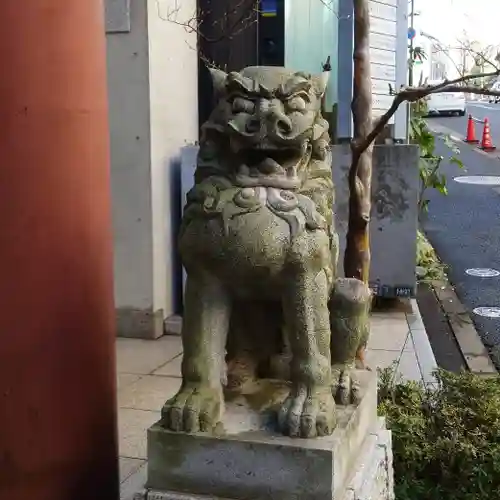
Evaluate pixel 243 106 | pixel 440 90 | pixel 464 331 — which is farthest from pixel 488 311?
pixel 243 106

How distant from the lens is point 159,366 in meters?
4.79

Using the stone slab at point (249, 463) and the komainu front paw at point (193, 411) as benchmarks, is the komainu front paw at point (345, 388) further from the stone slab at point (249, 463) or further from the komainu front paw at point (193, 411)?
the komainu front paw at point (193, 411)

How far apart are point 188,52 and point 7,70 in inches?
133

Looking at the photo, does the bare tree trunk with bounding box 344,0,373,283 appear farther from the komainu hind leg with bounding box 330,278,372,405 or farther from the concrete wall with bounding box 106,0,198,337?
the concrete wall with bounding box 106,0,198,337

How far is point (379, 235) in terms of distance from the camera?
5.85 metres

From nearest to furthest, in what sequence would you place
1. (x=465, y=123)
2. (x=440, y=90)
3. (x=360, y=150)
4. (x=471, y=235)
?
(x=440, y=90) < (x=360, y=150) < (x=471, y=235) < (x=465, y=123)

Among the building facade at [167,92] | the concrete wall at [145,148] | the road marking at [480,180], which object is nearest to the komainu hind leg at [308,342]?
the building facade at [167,92]

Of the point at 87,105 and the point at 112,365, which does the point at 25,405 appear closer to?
the point at 112,365

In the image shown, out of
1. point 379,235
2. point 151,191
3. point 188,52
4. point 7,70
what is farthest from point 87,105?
point 379,235

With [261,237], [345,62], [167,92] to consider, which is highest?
[345,62]

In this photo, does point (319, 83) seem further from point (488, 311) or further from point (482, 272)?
point (482, 272)

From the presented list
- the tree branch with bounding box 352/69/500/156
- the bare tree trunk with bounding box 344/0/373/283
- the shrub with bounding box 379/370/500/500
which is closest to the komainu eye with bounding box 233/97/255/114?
the tree branch with bounding box 352/69/500/156

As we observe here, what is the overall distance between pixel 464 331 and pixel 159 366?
8.39ft

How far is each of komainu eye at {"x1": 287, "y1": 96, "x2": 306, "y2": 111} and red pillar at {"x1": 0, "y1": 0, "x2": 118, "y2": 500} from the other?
2.54 feet
